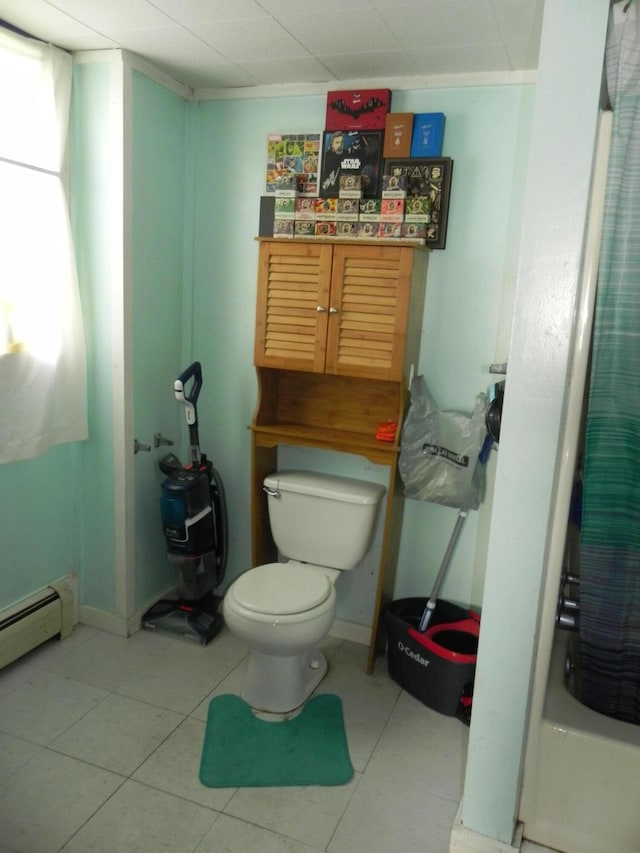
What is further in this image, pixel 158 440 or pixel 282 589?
pixel 158 440

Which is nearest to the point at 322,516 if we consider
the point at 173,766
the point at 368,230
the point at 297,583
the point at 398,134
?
the point at 297,583

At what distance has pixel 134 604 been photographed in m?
2.69

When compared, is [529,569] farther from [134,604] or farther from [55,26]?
[55,26]

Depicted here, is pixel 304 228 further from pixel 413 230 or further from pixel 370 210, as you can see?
pixel 413 230

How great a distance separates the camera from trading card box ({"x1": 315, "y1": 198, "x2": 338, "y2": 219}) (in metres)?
2.38

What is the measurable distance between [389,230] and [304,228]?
1.11 feet

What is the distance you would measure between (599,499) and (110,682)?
1.86 meters

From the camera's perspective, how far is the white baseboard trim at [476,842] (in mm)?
1604

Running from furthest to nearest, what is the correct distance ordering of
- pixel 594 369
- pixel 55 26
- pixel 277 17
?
pixel 55 26 < pixel 277 17 < pixel 594 369

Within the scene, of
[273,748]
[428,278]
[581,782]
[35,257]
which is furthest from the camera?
[428,278]

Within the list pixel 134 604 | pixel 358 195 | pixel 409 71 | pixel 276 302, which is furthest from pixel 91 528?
pixel 409 71

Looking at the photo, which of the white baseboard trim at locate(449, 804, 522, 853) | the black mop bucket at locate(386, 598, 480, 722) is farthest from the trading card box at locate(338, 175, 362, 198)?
the white baseboard trim at locate(449, 804, 522, 853)

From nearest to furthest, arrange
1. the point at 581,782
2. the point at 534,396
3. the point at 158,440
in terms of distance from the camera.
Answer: the point at 534,396
the point at 581,782
the point at 158,440

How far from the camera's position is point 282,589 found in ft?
7.30
